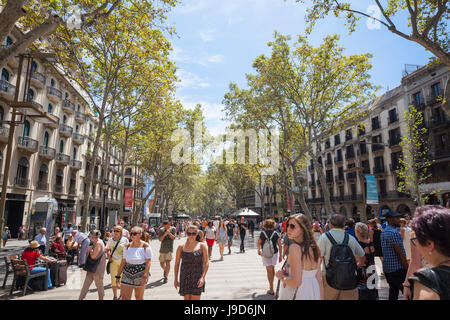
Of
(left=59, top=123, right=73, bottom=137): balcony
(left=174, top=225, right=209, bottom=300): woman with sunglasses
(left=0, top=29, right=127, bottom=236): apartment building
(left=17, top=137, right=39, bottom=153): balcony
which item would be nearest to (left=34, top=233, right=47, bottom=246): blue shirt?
(left=0, top=29, right=127, bottom=236): apartment building

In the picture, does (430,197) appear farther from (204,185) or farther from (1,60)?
(204,185)

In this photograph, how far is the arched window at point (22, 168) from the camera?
2144cm

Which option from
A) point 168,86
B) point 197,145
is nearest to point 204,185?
point 197,145

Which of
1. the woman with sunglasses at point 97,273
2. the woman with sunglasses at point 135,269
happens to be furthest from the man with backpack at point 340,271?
the woman with sunglasses at point 97,273

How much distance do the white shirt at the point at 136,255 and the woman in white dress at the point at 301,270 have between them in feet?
8.98

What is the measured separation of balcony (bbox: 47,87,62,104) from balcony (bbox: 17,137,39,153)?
Answer: 15.6 feet

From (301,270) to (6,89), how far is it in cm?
2440

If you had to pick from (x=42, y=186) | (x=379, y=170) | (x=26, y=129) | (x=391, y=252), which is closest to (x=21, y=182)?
Result: (x=42, y=186)

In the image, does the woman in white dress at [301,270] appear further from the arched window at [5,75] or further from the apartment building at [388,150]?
the arched window at [5,75]

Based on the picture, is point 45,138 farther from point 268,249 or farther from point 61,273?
point 268,249

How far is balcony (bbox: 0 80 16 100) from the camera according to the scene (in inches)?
735

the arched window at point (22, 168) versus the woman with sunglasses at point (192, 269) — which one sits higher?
the arched window at point (22, 168)
